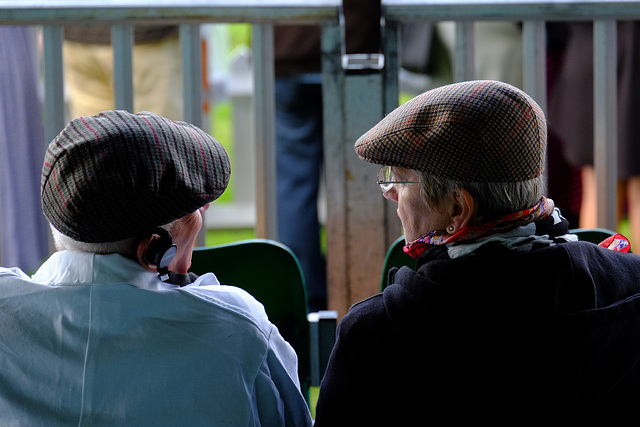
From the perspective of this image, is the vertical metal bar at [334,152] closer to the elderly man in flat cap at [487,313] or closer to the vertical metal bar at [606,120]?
the vertical metal bar at [606,120]

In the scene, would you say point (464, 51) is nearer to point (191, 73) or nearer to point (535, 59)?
point (535, 59)

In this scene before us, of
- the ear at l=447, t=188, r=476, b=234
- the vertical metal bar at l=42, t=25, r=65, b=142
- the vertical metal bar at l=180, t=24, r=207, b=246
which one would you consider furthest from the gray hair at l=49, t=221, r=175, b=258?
the vertical metal bar at l=42, t=25, r=65, b=142

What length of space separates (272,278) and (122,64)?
972mm

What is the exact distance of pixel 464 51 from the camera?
236cm

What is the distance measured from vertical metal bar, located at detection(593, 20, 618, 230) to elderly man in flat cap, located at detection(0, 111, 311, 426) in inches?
60.6

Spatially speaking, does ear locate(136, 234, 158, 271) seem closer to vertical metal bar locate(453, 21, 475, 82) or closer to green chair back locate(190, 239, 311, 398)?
green chair back locate(190, 239, 311, 398)

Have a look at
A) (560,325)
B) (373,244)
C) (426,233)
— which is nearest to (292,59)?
(373,244)

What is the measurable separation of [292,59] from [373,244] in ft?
4.45

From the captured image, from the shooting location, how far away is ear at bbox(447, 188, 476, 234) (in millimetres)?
1239

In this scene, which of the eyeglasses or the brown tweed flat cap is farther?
the eyeglasses

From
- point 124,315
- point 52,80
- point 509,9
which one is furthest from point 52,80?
point 509,9

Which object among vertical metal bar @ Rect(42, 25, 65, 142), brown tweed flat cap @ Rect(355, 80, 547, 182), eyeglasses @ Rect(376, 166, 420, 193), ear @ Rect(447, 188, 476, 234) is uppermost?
vertical metal bar @ Rect(42, 25, 65, 142)

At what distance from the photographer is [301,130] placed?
369cm

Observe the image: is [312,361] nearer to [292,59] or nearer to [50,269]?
[50,269]
